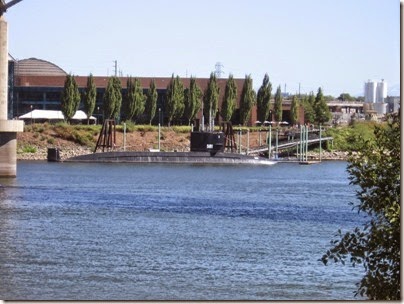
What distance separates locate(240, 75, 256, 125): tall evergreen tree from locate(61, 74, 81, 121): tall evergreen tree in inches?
492

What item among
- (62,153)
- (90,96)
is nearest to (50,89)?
(90,96)

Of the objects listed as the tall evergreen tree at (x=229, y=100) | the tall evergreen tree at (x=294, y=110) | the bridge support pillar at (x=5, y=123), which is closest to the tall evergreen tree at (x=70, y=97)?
the tall evergreen tree at (x=229, y=100)

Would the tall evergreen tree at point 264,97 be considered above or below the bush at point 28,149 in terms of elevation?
above

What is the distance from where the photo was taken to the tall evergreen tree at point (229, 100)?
3376 inches

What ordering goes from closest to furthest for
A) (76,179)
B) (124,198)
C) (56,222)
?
1. (56,222)
2. (124,198)
3. (76,179)

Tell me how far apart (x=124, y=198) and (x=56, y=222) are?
11.2m

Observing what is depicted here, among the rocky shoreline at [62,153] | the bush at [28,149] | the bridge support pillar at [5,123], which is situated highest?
the bridge support pillar at [5,123]

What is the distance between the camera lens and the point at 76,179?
55656 millimetres

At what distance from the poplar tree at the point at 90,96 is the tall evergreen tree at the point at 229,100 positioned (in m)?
9.99

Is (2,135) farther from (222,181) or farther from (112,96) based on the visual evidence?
(112,96)

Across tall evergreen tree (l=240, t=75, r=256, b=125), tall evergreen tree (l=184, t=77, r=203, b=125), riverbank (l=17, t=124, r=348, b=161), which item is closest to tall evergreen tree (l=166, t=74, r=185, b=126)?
tall evergreen tree (l=184, t=77, r=203, b=125)

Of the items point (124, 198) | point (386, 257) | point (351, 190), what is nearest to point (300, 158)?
point (351, 190)

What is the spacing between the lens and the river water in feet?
63.3

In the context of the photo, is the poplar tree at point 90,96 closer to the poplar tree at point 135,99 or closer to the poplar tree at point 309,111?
the poplar tree at point 135,99
